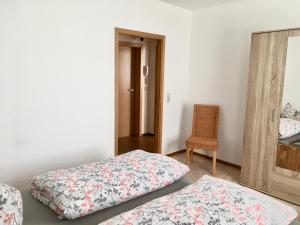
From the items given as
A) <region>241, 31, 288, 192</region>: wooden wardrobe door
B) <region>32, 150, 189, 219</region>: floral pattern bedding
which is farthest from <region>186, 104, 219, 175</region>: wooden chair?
<region>32, 150, 189, 219</region>: floral pattern bedding

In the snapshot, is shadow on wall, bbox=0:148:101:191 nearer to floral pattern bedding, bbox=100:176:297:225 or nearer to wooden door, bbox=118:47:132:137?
floral pattern bedding, bbox=100:176:297:225

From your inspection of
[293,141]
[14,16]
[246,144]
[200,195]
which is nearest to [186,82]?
[246,144]

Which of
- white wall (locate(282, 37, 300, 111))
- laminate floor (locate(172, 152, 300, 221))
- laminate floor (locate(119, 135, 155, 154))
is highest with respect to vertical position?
white wall (locate(282, 37, 300, 111))

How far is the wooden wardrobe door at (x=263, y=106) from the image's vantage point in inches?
107

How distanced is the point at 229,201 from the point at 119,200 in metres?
0.64

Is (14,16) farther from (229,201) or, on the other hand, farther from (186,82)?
(186,82)

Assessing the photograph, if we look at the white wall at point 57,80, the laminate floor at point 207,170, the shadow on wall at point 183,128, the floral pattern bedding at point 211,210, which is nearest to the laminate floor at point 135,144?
the shadow on wall at point 183,128

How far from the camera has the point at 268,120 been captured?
9.36ft

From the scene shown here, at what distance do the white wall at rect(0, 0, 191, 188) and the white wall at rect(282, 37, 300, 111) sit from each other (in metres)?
1.84

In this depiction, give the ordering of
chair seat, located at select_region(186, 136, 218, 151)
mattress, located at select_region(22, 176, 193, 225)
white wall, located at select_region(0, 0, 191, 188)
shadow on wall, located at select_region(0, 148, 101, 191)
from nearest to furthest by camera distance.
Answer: mattress, located at select_region(22, 176, 193, 225)
white wall, located at select_region(0, 0, 191, 188)
shadow on wall, located at select_region(0, 148, 101, 191)
chair seat, located at select_region(186, 136, 218, 151)

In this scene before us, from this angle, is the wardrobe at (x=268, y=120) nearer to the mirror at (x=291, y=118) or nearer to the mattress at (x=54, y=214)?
the mirror at (x=291, y=118)

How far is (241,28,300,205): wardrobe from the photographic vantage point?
2691mm

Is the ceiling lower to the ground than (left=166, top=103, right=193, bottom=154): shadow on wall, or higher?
higher

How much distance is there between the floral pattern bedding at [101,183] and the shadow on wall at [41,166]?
1090 mm
